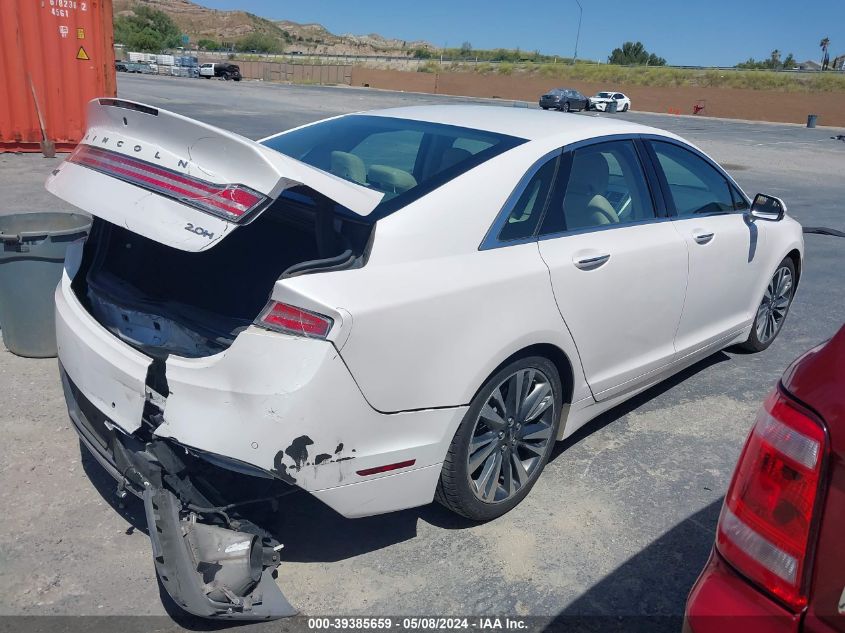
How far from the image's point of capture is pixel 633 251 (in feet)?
11.5

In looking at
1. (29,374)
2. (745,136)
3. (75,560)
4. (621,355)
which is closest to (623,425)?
(621,355)

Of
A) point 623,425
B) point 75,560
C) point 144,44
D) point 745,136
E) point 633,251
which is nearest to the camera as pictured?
point 75,560

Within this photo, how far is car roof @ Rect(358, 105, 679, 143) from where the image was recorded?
343cm

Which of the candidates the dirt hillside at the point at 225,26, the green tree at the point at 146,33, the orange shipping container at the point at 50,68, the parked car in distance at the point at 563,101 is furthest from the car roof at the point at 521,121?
the dirt hillside at the point at 225,26

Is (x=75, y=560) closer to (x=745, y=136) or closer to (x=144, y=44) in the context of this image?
(x=745, y=136)

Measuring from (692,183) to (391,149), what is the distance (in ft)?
6.55

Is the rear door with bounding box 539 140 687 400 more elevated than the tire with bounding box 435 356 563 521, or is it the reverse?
the rear door with bounding box 539 140 687 400

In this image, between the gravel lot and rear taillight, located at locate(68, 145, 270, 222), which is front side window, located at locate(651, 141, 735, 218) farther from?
rear taillight, located at locate(68, 145, 270, 222)

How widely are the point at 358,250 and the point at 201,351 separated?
0.68 m

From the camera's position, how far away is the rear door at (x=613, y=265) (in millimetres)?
3213

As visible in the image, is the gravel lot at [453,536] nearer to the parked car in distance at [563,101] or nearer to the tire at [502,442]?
the tire at [502,442]

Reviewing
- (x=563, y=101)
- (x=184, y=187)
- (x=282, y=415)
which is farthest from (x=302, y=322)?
(x=563, y=101)

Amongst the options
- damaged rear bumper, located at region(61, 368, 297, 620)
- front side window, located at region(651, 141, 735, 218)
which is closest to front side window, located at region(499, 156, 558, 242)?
front side window, located at region(651, 141, 735, 218)

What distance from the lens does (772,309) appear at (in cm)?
530
